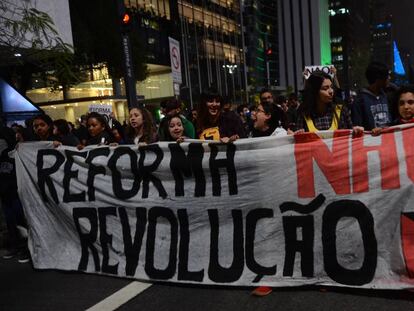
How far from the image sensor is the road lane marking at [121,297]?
157 inches

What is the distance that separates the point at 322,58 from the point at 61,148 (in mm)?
115772

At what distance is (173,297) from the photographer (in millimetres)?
4090

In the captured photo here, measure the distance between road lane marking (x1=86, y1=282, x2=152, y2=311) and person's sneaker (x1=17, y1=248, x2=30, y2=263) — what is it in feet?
5.54

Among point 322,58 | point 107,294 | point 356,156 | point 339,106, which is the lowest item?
point 107,294

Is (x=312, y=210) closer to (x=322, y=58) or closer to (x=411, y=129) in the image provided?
(x=411, y=129)

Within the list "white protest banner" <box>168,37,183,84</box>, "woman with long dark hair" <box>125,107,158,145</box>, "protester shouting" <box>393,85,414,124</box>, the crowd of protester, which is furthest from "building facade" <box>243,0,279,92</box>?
"protester shouting" <box>393,85,414,124</box>

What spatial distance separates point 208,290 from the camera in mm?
4172

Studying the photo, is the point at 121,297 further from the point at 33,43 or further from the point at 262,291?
the point at 33,43

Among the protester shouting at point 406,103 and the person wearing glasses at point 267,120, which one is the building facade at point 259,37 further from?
the protester shouting at point 406,103

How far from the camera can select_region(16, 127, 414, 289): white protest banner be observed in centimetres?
386

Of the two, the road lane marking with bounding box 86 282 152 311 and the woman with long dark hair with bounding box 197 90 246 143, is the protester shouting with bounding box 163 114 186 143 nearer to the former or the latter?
the woman with long dark hair with bounding box 197 90 246 143

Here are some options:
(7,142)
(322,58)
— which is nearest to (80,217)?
(7,142)

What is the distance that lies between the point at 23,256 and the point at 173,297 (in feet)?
7.63

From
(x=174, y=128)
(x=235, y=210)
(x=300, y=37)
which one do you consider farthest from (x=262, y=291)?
(x=300, y=37)
